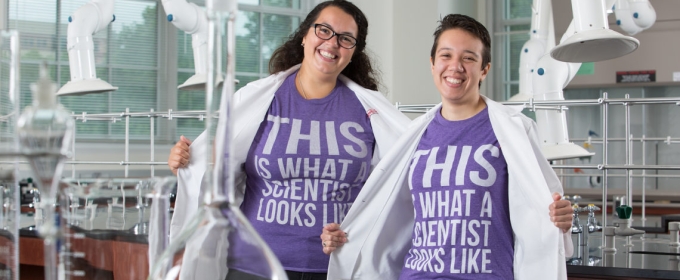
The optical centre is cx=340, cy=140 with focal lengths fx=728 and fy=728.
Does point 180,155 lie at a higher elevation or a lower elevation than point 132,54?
lower

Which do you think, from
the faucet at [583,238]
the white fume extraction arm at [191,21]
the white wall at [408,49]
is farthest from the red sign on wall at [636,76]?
the white fume extraction arm at [191,21]

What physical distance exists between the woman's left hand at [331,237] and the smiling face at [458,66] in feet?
1.01

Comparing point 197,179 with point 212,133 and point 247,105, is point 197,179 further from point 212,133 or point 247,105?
point 212,133

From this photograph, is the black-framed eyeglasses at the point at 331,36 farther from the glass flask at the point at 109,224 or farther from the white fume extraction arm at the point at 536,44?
the white fume extraction arm at the point at 536,44

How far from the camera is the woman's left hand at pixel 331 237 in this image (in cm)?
130

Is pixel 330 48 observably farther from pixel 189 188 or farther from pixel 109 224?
pixel 109 224

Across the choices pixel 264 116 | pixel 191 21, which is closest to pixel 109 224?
pixel 264 116

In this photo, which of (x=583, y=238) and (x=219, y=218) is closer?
(x=219, y=218)

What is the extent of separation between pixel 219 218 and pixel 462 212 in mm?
875

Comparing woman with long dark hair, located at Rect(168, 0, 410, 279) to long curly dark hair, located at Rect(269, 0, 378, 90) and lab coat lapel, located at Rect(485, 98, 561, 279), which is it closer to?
long curly dark hair, located at Rect(269, 0, 378, 90)

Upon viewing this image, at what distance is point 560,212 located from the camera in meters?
1.19

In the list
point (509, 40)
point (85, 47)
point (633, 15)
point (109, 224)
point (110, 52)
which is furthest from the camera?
point (509, 40)

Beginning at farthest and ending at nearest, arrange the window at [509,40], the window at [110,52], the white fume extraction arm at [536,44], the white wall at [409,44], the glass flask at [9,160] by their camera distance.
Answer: the window at [509,40] → the white wall at [409,44] → the window at [110,52] → the white fume extraction arm at [536,44] → the glass flask at [9,160]

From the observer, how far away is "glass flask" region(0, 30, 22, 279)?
49 centimetres
